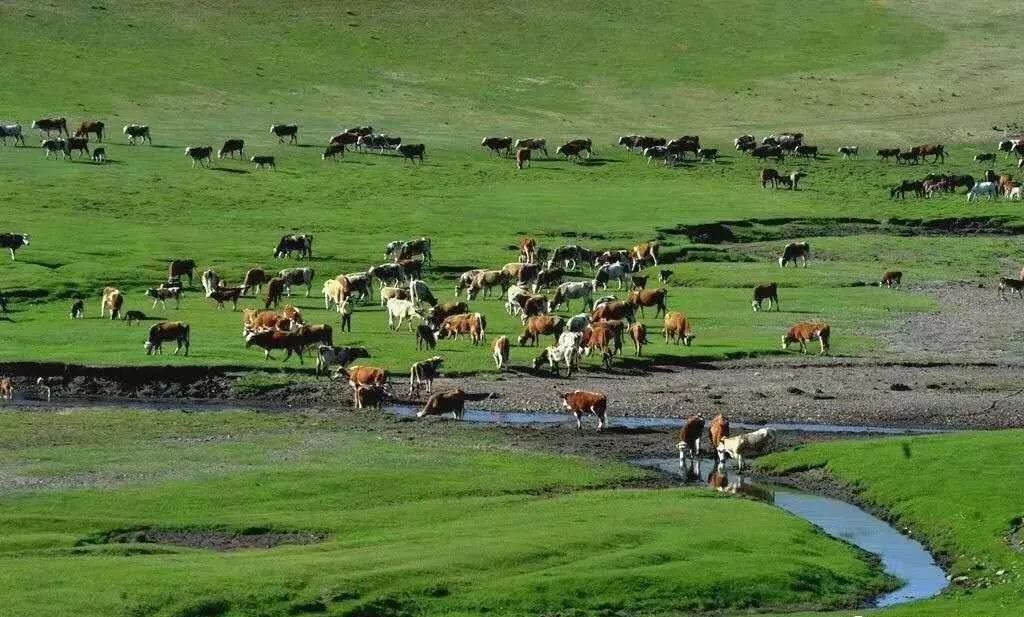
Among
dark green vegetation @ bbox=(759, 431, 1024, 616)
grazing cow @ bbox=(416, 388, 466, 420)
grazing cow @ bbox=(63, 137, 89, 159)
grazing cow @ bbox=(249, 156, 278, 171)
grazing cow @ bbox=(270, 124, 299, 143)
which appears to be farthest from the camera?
grazing cow @ bbox=(270, 124, 299, 143)

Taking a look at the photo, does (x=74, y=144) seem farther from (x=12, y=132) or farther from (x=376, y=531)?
(x=376, y=531)

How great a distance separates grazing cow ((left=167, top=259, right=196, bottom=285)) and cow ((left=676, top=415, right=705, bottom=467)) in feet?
91.6

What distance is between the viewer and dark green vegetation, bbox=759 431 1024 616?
88.3 feet

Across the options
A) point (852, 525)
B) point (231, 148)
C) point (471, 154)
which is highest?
point (471, 154)

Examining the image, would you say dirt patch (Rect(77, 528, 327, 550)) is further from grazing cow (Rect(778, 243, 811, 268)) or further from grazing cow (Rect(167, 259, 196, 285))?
grazing cow (Rect(778, 243, 811, 268))

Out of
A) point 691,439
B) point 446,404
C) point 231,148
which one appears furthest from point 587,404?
point 231,148

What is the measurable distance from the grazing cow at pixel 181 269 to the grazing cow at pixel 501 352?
18.0m

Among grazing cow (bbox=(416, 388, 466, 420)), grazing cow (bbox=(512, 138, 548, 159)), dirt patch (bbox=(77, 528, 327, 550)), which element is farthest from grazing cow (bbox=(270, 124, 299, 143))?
dirt patch (bbox=(77, 528, 327, 550))

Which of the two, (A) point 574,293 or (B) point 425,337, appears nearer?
(B) point 425,337

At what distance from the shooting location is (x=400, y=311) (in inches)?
2098

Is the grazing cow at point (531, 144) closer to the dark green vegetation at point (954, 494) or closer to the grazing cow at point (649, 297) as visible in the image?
the grazing cow at point (649, 297)

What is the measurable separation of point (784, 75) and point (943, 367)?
7692cm

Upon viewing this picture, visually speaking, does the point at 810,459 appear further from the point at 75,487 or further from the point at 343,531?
the point at 75,487

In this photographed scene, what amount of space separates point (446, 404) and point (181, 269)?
74.7ft
